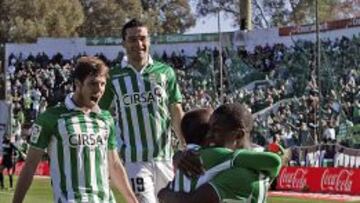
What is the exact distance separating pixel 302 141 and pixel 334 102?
221 cm

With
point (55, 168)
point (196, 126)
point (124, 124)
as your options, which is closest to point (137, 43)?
point (124, 124)

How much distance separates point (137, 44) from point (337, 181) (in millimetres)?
19210

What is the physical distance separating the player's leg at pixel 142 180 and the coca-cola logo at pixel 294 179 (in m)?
19.6

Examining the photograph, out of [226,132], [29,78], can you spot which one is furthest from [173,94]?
[29,78]

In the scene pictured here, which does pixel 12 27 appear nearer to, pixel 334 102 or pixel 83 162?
pixel 334 102

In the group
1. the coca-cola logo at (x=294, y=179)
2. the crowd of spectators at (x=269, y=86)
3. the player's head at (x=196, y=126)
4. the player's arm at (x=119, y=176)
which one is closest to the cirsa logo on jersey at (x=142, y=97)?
the player's arm at (x=119, y=176)

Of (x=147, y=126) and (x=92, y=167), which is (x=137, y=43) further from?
(x=92, y=167)

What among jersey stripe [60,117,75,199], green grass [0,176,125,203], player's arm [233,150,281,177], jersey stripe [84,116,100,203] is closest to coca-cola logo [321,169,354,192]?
green grass [0,176,125,203]

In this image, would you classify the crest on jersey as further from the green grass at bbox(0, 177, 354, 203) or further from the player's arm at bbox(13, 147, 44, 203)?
the green grass at bbox(0, 177, 354, 203)

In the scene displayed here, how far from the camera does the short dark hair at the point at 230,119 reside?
5004 mm

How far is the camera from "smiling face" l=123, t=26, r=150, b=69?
28.3 feet

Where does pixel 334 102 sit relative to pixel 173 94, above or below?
below

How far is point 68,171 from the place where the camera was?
24.1ft

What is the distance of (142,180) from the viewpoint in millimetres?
8727
